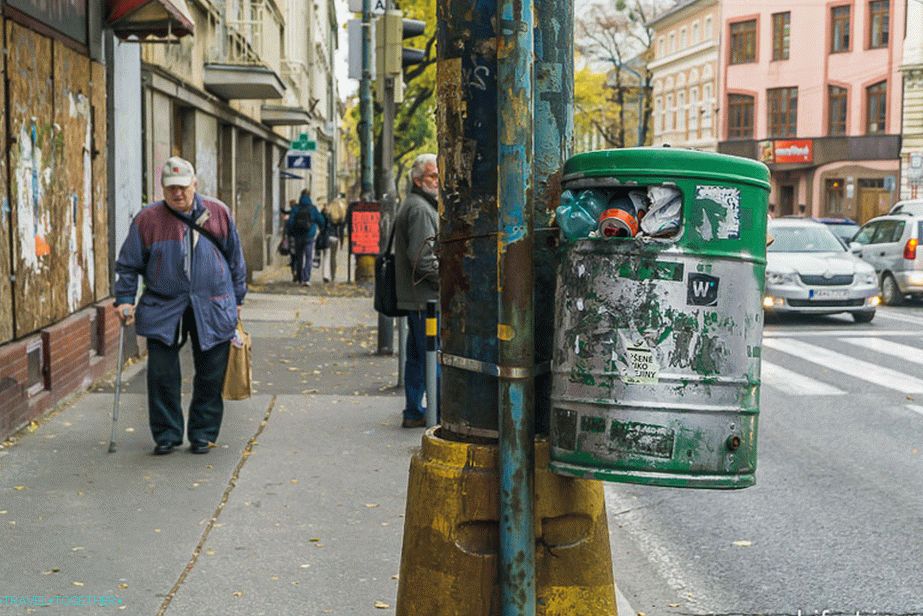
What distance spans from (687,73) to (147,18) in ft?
203

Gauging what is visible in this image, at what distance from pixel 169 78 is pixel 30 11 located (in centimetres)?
709

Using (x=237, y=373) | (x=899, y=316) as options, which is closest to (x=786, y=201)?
(x=899, y=316)

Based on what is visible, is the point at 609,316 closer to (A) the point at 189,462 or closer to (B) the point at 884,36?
(A) the point at 189,462

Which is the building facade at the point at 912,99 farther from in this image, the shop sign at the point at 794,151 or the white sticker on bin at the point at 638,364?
the white sticker on bin at the point at 638,364

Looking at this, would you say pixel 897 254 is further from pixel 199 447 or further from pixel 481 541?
pixel 481 541

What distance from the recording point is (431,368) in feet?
28.0

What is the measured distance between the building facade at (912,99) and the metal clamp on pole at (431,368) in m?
46.0

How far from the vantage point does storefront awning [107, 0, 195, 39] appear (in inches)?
445

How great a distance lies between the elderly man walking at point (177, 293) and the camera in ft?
25.1

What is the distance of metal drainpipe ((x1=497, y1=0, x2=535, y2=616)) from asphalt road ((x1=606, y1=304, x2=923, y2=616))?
190cm

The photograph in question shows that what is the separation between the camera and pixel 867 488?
7434 millimetres

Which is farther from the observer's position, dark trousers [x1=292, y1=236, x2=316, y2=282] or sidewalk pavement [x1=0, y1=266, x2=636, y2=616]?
dark trousers [x1=292, y1=236, x2=316, y2=282]

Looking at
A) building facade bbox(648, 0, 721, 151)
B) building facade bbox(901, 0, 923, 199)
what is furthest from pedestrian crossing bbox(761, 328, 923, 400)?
building facade bbox(648, 0, 721, 151)

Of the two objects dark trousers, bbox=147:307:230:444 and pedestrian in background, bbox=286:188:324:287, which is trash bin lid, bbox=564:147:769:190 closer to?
dark trousers, bbox=147:307:230:444
